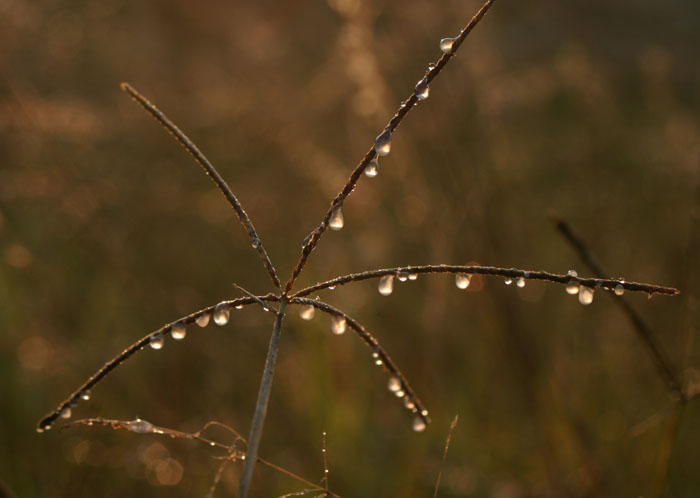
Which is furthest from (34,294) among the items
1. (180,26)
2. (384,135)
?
(180,26)

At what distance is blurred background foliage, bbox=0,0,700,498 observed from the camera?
1748 millimetres

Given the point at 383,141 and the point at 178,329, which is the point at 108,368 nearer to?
the point at 178,329

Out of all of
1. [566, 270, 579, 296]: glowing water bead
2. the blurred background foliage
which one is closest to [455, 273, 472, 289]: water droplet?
[566, 270, 579, 296]: glowing water bead

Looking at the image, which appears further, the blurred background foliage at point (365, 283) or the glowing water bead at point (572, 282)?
the blurred background foliage at point (365, 283)

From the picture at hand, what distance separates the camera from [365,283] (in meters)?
2.47

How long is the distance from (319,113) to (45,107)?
67.4 inches

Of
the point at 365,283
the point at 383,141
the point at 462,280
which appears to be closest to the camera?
the point at 383,141

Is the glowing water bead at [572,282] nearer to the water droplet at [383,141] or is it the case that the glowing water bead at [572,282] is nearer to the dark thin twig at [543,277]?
the dark thin twig at [543,277]

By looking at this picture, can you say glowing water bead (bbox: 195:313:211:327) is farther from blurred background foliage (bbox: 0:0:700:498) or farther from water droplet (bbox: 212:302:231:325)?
blurred background foliage (bbox: 0:0:700:498)

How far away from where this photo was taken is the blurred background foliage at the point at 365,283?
175 cm

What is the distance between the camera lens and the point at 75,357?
195cm

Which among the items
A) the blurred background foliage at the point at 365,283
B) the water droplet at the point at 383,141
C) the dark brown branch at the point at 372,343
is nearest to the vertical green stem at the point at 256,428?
the dark brown branch at the point at 372,343

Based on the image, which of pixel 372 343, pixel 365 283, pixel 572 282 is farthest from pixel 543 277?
pixel 365 283

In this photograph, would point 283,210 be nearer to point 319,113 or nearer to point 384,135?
point 319,113
